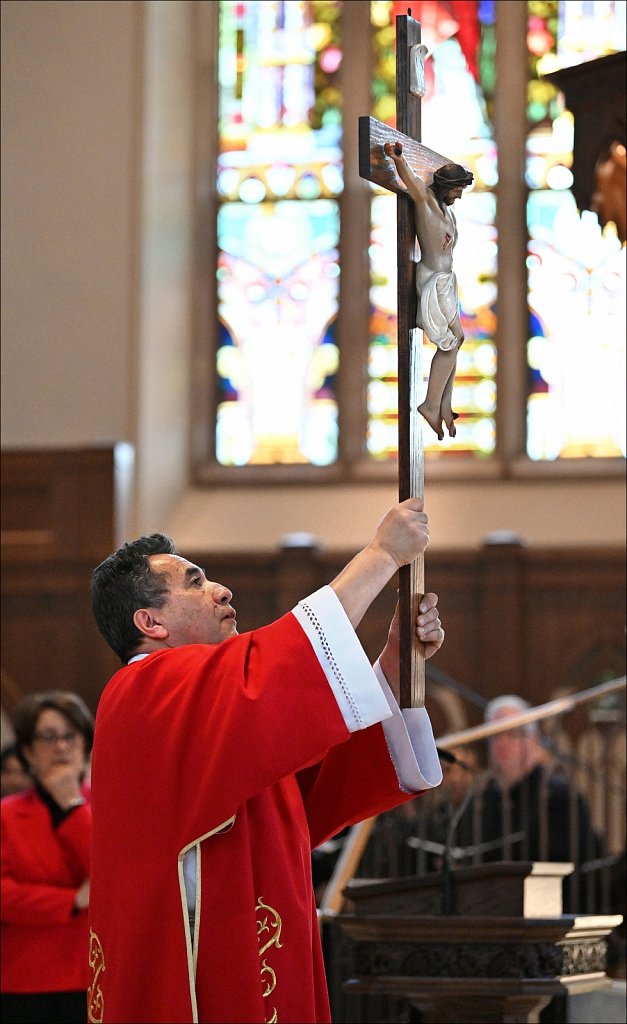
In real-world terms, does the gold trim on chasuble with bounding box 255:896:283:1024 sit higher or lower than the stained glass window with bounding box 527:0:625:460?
lower

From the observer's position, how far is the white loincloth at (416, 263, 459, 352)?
269 centimetres

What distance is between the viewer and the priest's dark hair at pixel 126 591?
2.85m

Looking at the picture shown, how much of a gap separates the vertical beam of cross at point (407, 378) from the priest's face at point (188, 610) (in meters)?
0.36

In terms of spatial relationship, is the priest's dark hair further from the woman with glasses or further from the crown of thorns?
the woman with glasses

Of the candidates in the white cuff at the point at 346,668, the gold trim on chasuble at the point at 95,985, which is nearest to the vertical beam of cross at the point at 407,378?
the white cuff at the point at 346,668

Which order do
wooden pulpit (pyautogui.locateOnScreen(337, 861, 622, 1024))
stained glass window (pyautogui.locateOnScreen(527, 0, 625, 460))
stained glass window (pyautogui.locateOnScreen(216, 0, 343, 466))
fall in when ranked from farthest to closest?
stained glass window (pyautogui.locateOnScreen(216, 0, 343, 466)) < stained glass window (pyautogui.locateOnScreen(527, 0, 625, 460)) < wooden pulpit (pyautogui.locateOnScreen(337, 861, 622, 1024))

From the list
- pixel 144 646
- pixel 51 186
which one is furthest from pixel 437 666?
pixel 144 646

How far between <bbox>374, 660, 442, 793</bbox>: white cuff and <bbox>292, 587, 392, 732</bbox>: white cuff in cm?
26

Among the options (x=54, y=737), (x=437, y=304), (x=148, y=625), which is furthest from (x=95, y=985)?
(x=54, y=737)

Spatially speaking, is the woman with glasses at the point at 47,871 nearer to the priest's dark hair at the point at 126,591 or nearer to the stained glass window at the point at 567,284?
the priest's dark hair at the point at 126,591

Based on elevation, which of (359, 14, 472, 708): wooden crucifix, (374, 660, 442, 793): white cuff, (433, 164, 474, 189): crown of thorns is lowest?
(374, 660, 442, 793): white cuff

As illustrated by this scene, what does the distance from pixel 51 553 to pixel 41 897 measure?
15.6ft

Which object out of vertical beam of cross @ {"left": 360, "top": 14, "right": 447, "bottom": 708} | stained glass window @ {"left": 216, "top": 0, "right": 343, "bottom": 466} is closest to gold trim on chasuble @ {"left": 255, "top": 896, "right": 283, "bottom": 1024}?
vertical beam of cross @ {"left": 360, "top": 14, "right": 447, "bottom": 708}

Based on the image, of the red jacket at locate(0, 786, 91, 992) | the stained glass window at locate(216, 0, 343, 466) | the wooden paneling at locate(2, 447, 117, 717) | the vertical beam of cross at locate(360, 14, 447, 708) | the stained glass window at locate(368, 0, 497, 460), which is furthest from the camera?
the stained glass window at locate(216, 0, 343, 466)
